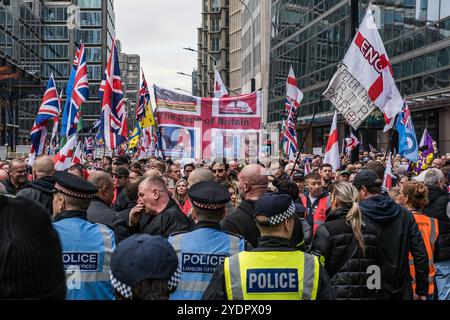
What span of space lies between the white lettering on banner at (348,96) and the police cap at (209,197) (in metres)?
5.46

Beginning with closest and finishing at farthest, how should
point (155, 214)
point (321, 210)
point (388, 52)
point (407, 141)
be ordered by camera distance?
point (155, 214) < point (321, 210) < point (407, 141) < point (388, 52)

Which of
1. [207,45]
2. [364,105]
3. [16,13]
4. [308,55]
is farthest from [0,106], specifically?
[207,45]

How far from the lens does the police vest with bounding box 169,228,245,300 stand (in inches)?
179

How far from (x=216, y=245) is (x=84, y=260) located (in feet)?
2.97

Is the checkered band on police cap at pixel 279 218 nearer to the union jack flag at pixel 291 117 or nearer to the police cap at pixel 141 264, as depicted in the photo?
the police cap at pixel 141 264

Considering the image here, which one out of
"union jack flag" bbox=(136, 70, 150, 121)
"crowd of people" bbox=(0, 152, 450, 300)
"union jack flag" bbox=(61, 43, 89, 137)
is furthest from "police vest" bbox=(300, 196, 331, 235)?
"union jack flag" bbox=(136, 70, 150, 121)

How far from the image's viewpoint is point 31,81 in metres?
60.3

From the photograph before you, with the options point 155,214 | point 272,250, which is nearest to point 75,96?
→ point 155,214

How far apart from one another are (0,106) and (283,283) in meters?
56.7

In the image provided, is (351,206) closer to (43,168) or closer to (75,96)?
(43,168)

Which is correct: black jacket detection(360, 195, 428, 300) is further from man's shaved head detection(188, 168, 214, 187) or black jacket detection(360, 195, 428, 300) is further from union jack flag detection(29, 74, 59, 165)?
union jack flag detection(29, 74, 59, 165)

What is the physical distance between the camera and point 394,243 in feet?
19.1

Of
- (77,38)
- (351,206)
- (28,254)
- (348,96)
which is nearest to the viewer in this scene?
(28,254)

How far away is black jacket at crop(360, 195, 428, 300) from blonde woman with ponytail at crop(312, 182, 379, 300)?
31 cm
